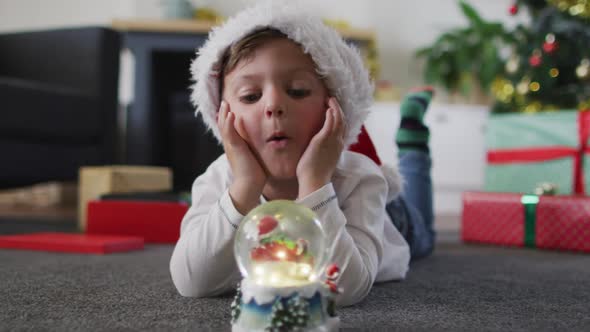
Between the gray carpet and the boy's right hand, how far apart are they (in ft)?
0.47

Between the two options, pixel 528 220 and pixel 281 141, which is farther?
pixel 528 220

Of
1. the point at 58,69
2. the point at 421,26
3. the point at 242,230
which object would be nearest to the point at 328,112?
the point at 242,230

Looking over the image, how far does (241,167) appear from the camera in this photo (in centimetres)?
72

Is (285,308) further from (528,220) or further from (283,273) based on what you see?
(528,220)

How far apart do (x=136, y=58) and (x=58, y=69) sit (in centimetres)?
48

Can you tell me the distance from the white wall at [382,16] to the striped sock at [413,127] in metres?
1.93

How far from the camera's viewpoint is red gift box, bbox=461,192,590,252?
1427 millimetres

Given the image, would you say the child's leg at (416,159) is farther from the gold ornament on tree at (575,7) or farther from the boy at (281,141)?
the gold ornament on tree at (575,7)

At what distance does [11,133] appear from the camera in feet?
5.47

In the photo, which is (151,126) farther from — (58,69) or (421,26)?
(421,26)

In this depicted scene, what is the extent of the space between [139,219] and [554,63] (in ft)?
5.02

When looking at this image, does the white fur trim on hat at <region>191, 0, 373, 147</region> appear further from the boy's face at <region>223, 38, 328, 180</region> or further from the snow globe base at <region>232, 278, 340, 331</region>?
the snow globe base at <region>232, 278, 340, 331</region>

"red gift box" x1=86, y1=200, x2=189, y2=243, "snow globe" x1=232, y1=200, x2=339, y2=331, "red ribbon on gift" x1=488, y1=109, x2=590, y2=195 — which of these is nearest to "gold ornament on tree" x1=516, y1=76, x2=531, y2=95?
"red ribbon on gift" x1=488, y1=109, x2=590, y2=195

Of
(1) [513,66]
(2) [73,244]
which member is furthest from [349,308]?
(1) [513,66]
